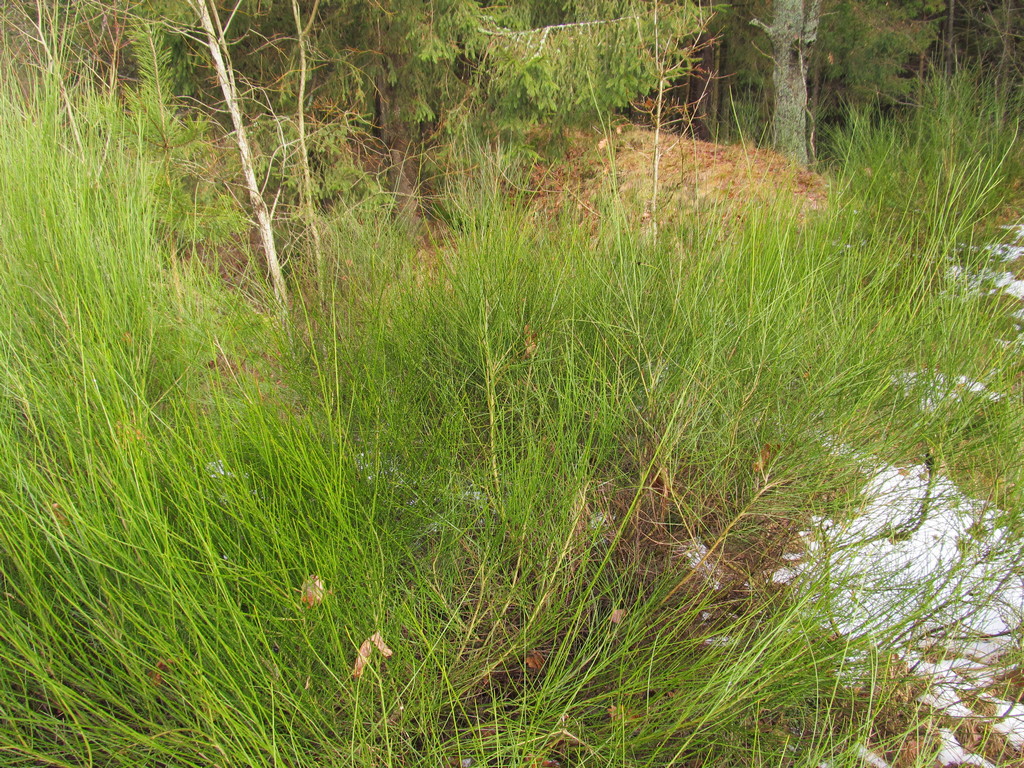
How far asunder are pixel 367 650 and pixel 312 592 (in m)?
0.18

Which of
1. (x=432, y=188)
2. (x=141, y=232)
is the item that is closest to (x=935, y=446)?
(x=141, y=232)

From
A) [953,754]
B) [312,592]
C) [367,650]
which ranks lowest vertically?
[953,754]

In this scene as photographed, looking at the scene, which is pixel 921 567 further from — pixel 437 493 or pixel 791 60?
pixel 791 60

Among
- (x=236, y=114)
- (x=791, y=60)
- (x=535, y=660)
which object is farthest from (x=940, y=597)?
(x=791, y=60)

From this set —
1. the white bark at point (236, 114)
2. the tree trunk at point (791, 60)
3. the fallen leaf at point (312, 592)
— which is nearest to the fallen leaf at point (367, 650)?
the fallen leaf at point (312, 592)

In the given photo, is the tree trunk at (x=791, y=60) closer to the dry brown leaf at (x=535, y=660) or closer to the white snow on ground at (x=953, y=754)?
the white snow on ground at (x=953, y=754)

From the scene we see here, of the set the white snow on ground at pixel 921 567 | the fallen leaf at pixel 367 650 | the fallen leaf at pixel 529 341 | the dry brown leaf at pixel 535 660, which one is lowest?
the dry brown leaf at pixel 535 660

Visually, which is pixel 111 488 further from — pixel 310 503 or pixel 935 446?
A: pixel 935 446

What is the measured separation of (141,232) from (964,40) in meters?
16.7

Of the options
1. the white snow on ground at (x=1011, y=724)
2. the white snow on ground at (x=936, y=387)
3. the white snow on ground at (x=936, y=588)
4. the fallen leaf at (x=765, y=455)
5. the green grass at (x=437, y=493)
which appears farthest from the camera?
the white snow on ground at (x=936, y=387)

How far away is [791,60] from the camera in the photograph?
7.68 m

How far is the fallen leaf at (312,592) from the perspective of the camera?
1237 mm

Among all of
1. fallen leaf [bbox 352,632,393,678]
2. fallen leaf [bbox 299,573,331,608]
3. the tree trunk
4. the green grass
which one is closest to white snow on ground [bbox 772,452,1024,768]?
the green grass

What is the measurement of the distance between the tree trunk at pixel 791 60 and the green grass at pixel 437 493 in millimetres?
5775
